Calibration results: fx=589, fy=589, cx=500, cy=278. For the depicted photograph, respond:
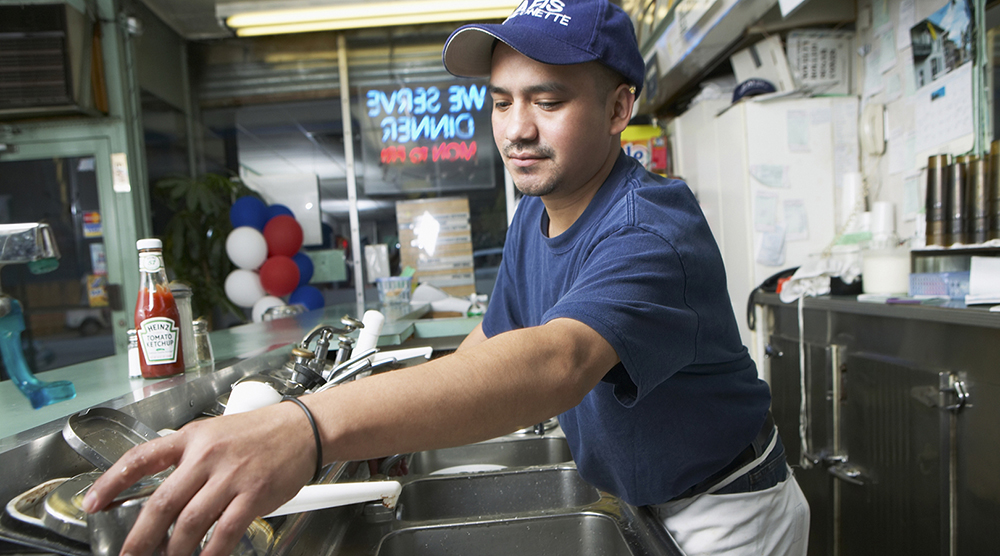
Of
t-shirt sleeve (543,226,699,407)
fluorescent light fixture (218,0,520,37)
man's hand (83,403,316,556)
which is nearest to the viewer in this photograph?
man's hand (83,403,316,556)

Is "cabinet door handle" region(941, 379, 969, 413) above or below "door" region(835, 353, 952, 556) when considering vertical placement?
above

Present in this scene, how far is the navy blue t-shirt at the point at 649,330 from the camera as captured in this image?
654 millimetres

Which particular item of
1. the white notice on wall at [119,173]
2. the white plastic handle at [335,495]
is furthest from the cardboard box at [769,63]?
the white notice on wall at [119,173]

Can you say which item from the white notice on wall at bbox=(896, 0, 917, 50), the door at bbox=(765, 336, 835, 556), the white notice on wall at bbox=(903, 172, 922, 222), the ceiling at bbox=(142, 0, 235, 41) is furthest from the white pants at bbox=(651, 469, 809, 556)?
the ceiling at bbox=(142, 0, 235, 41)

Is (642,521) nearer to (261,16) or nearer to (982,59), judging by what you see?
(982,59)

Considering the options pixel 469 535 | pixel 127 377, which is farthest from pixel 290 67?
pixel 469 535

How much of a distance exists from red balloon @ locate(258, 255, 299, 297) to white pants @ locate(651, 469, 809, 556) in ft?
12.8

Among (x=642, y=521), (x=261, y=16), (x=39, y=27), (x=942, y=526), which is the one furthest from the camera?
(x=261, y=16)

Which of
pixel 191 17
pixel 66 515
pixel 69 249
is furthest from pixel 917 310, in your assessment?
pixel 191 17

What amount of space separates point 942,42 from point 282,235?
4.06m

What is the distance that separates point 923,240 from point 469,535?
203 cm

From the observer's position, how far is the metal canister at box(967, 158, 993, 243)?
1710 mm

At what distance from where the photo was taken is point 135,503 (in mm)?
437

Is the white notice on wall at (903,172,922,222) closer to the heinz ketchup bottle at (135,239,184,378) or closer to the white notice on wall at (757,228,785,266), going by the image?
the white notice on wall at (757,228,785,266)
